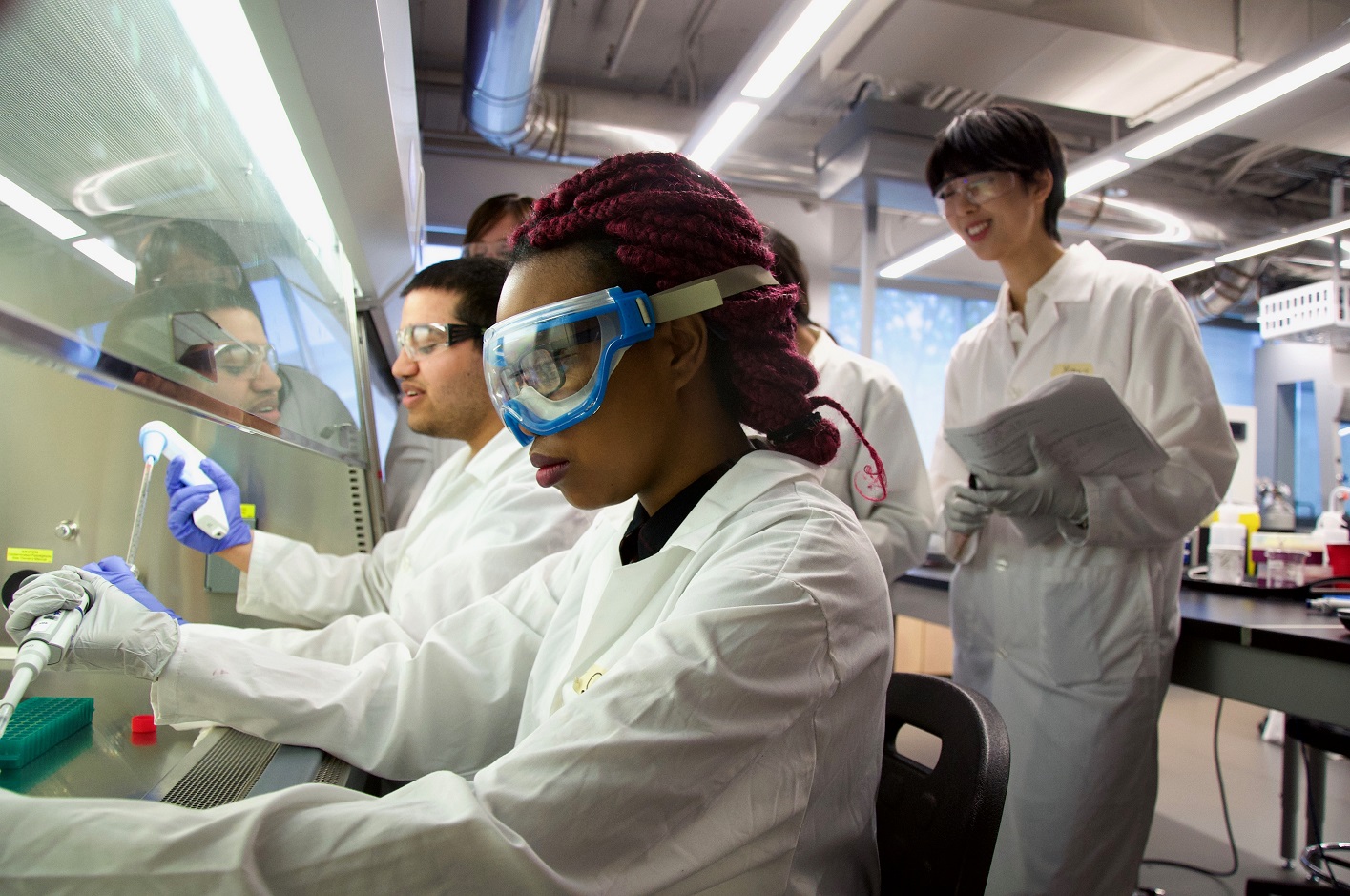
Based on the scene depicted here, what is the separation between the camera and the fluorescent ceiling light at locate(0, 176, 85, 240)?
0.57 meters

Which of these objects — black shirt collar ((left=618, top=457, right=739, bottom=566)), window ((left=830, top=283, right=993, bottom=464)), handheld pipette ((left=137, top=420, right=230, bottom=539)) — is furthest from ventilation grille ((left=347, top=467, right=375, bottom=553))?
window ((left=830, top=283, right=993, bottom=464))

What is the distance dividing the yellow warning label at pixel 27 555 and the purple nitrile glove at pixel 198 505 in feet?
0.73

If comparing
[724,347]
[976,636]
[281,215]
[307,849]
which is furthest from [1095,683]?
[281,215]

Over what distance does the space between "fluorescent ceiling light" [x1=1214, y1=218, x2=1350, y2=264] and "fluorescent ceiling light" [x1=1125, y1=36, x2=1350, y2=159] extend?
52.5 inches

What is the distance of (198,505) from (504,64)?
205 centimetres

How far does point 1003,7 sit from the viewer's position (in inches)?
114

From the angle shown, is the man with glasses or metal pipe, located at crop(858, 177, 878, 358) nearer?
the man with glasses

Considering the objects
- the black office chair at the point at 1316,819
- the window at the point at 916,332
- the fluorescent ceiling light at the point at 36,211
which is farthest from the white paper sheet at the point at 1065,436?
the window at the point at 916,332

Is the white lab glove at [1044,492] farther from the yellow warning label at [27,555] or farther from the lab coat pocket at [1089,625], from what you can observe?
the yellow warning label at [27,555]

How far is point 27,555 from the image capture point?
1.39 meters

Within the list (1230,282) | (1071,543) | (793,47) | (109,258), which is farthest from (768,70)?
(1230,282)

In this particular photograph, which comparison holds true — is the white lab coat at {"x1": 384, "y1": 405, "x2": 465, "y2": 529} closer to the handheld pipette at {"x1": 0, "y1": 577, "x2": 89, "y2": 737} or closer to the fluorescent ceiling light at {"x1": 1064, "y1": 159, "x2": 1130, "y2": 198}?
the handheld pipette at {"x1": 0, "y1": 577, "x2": 89, "y2": 737}

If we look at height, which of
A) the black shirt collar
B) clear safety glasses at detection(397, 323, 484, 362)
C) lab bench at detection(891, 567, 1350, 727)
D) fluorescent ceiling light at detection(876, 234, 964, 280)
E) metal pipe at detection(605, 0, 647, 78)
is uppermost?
metal pipe at detection(605, 0, 647, 78)

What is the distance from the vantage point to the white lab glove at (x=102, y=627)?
0.98 m
